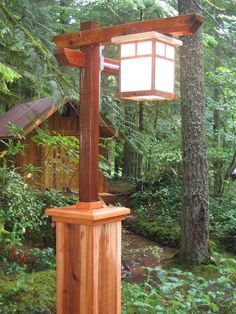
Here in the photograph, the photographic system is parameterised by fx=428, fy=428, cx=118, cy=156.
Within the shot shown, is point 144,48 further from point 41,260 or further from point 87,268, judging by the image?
point 41,260

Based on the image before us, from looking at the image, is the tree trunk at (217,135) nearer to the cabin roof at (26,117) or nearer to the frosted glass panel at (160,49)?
the cabin roof at (26,117)

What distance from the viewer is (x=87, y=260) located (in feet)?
11.2

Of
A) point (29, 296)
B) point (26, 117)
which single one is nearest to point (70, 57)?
point (29, 296)

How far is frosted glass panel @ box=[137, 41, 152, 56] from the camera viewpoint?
10.3ft

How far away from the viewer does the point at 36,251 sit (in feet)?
23.5

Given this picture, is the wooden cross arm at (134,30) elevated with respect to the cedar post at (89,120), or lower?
elevated

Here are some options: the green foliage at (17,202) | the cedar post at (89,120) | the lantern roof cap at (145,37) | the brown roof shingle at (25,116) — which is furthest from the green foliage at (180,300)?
the brown roof shingle at (25,116)

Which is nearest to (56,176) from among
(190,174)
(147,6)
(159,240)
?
(159,240)

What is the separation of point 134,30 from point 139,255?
661 centimetres

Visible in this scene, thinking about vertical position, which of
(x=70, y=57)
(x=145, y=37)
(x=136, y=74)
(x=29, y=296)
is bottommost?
(x=29, y=296)

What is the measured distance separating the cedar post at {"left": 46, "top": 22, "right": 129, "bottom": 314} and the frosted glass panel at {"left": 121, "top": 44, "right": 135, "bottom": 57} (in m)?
0.31

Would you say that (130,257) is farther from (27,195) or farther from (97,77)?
(97,77)

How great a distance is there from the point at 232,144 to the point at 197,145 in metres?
7.74

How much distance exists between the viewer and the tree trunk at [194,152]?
749 cm
